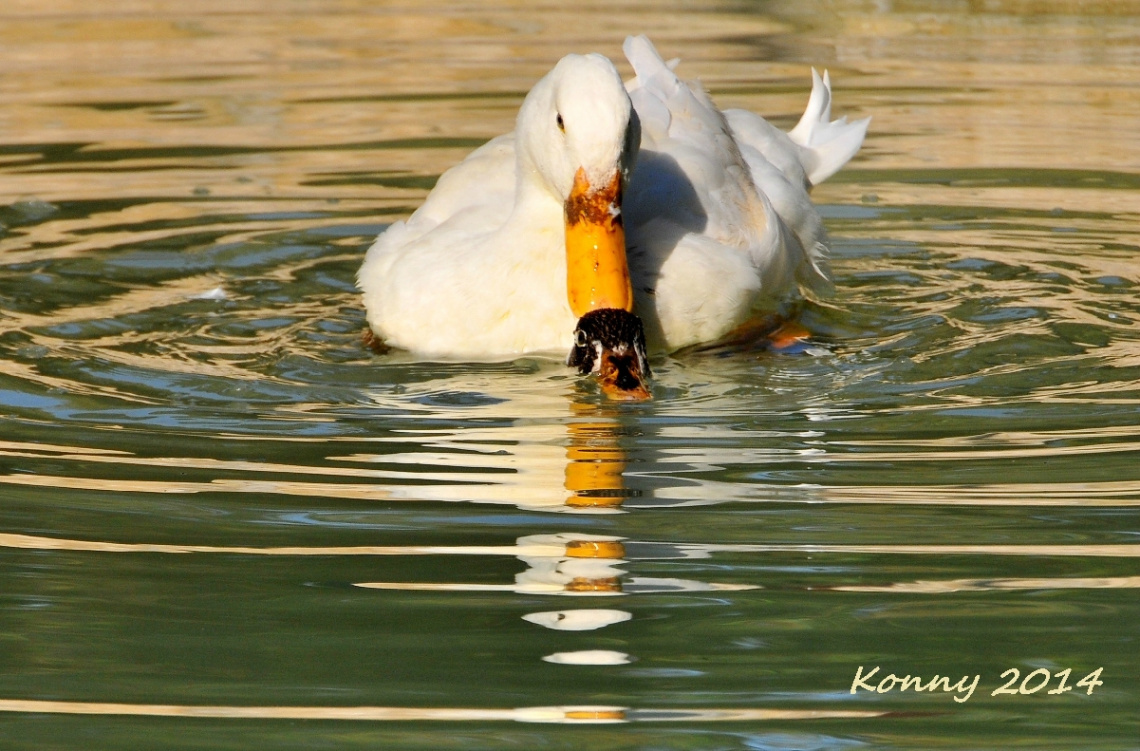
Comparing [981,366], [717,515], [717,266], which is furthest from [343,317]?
A: [717,515]

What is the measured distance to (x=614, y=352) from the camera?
5.38 meters

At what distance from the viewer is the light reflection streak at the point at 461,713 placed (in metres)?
3.03

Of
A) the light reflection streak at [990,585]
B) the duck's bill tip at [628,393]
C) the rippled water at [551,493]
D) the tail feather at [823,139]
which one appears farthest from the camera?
the tail feather at [823,139]

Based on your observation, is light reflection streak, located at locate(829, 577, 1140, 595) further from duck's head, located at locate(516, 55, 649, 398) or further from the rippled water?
duck's head, located at locate(516, 55, 649, 398)

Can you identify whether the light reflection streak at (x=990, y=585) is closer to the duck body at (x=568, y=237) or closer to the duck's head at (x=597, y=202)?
the duck's head at (x=597, y=202)

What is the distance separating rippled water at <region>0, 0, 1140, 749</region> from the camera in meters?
3.13

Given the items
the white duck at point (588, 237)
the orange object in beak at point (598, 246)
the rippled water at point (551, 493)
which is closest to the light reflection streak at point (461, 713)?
the rippled water at point (551, 493)

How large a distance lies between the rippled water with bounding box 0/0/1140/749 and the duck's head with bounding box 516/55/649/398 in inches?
6.5

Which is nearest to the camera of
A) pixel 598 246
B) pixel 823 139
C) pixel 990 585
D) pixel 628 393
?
pixel 990 585

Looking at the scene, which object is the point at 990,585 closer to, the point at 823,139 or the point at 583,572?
the point at 583,572

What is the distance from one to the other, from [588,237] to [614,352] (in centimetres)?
40

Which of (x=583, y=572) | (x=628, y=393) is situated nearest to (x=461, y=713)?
(x=583, y=572)

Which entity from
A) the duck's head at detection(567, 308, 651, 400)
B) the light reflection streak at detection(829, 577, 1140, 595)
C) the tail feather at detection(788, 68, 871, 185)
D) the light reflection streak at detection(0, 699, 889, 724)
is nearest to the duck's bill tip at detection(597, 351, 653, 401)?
the duck's head at detection(567, 308, 651, 400)

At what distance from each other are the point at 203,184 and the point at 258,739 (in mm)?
6718
